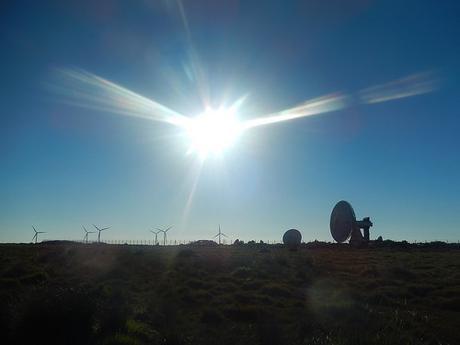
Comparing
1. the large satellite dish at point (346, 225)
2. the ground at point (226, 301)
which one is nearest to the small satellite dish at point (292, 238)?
the large satellite dish at point (346, 225)

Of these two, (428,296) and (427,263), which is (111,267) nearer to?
(428,296)

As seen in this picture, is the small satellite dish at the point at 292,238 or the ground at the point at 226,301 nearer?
the ground at the point at 226,301

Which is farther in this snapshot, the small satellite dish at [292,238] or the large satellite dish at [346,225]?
the small satellite dish at [292,238]

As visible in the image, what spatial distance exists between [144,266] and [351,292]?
68.4 ft

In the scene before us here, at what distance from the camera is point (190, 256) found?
55.4m

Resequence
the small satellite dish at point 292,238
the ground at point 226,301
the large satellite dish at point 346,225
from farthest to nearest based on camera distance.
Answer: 1. the small satellite dish at point 292,238
2. the large satellite dish at point 346,225
3. the ground at point 226,301

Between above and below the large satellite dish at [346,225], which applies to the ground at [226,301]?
below

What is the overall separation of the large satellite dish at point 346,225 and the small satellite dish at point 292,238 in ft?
31.1

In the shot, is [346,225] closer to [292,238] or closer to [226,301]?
[292,238]

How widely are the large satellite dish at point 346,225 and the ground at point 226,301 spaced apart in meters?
24.6

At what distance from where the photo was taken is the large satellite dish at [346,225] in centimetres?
7944

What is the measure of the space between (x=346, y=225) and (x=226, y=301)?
52.4 metres

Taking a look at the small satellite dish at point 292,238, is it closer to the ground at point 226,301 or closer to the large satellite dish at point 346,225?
the large satellite dish at point 346,225

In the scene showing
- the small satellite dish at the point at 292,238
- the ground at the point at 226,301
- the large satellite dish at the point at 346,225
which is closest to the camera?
the ground at the point at 226,301
